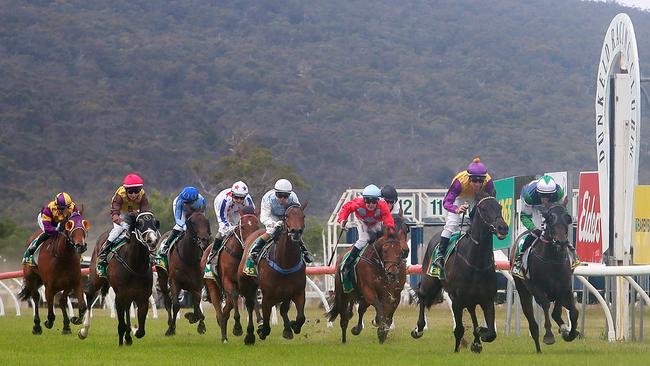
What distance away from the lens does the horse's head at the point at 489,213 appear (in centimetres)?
1380

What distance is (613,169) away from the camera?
17453 millimetres

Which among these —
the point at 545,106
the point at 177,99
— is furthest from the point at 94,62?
the point at 545,106

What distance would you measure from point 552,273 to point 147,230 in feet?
14.5

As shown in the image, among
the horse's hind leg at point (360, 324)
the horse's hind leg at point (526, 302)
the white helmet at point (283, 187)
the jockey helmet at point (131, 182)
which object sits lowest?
the horse's hind leg at point (360, 324)

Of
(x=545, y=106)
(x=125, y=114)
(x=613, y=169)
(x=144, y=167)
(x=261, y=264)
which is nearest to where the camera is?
(x=261, y=264)

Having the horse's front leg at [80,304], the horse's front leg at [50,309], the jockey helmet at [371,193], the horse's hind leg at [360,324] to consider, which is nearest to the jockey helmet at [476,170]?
the jockey helmet at [371,193]

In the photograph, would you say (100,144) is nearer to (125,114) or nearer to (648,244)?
(125,114)

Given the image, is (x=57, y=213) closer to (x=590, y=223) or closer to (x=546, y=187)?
(x=590, y=223)

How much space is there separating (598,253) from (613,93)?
2.13 meters

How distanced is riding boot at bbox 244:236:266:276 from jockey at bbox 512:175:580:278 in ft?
9.59

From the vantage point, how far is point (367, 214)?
16.5 meters

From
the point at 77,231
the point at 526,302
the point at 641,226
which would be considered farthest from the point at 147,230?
the point at 641,226

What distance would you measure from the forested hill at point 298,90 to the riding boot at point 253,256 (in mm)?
51081

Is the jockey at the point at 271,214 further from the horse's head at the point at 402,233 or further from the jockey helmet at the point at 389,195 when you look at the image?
the jockey helmet at the point at 389,195
